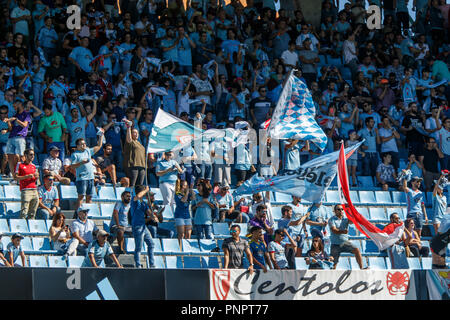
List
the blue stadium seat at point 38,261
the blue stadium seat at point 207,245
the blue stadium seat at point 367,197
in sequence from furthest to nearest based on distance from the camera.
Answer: the blue stadium seat at point 367,197 → the blue stadium seat at point 207,245 → the blue stadium seat at point 38,261

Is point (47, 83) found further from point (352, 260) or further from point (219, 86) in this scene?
point (352, 260)

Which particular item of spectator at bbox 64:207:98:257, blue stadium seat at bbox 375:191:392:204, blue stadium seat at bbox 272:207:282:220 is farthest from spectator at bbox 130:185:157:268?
blue stadium seat at bbox 375:191:392:204

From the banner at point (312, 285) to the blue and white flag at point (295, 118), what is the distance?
3883 millimetres

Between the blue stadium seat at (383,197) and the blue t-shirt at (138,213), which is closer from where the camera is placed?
the blue t-shirt at (138,213)

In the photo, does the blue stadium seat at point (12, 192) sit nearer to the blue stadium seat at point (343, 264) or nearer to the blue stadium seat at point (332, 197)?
the blue stadium seat at point (343, 264)

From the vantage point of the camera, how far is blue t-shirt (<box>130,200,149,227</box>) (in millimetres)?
18188

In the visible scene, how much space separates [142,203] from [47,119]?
11.6ft

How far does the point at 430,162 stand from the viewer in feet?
74.1

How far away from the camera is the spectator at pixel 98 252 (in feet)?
57.7

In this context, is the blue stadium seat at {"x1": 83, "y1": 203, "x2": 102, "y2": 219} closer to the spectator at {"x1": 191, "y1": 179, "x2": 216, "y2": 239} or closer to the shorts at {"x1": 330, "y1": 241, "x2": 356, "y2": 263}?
the spectator at {"x1": 191, "y1": 179, "x2": 216, "y2": 239}

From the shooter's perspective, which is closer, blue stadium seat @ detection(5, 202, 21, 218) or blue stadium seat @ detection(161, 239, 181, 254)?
blue stadium seat @ detection(161, 239, 181, 254)

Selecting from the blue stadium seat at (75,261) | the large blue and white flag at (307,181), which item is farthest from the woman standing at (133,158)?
the blue stadium seat at (75,261)

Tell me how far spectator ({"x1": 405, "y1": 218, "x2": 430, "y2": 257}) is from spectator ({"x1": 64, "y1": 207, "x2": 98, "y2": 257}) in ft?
17.4

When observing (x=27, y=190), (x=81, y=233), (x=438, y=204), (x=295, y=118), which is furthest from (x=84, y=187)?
(x=438, y=204)
